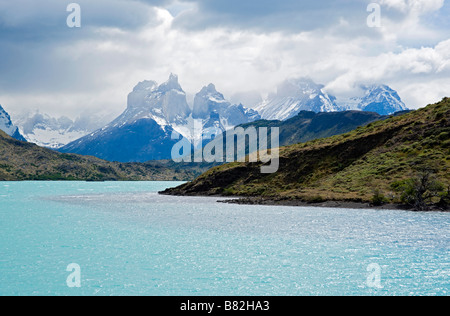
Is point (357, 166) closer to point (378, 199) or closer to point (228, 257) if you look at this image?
point (378, 199)

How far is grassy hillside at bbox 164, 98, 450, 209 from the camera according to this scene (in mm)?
103250

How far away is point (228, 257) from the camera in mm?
41594

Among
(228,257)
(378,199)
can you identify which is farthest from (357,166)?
(228,257)

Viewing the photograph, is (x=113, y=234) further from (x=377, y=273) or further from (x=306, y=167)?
(x=306, y=167)

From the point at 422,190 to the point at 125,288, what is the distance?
3057 inches

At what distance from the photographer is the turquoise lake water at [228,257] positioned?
101 feet

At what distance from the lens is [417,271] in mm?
35594

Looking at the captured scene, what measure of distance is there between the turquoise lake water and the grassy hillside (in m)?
32.6

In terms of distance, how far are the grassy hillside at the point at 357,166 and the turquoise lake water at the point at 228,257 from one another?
1284 inches

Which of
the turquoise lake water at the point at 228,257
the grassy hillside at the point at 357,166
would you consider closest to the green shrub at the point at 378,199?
the grassy hillside at the point at 357,166

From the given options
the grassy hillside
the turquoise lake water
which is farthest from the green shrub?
the turquoise lake water

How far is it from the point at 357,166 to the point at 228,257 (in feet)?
291

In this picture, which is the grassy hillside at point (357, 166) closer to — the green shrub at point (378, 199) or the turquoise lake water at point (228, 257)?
the green shrub at point (378, 199)

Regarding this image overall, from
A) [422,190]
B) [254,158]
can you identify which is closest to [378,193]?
[422,190]
